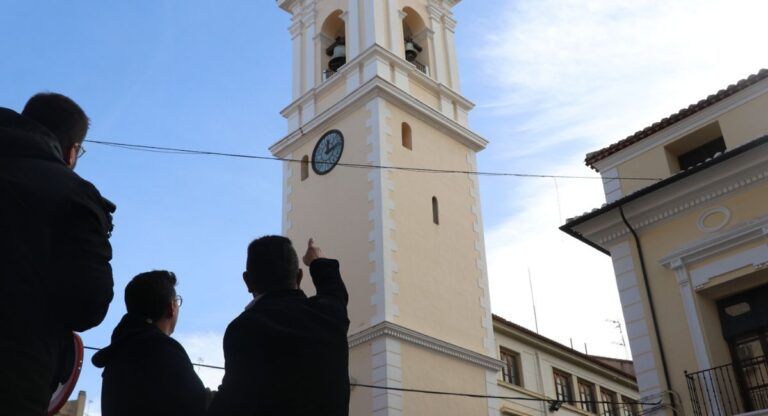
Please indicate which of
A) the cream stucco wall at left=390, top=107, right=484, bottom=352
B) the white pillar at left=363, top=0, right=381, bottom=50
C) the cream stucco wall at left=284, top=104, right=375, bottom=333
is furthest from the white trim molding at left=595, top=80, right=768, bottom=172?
the white pillar at left=363, top=0, right=381, bottom=50

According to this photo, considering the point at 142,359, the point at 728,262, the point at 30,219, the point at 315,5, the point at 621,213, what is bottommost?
the point at 142,359

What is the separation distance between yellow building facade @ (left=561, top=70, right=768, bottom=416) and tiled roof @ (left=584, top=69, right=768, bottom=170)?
2 cm

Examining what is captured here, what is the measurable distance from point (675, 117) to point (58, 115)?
11645 mm

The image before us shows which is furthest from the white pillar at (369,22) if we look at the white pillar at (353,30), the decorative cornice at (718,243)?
the decorative cornice at (718,243)

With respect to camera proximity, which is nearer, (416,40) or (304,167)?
(304,167)

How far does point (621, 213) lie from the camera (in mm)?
12383

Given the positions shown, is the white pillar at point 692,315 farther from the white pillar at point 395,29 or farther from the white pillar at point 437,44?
the white pillar at point 437,44

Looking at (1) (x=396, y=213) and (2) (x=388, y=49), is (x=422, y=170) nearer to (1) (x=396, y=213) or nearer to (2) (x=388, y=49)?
(1) (x=396, y=213)

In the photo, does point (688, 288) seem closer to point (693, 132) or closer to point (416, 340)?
point (693, 132)

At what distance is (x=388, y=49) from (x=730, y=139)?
1105 cm

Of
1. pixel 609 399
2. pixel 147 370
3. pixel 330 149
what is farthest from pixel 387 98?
pixel 147 370

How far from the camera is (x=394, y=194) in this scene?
1864 cm

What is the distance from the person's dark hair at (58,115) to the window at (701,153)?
38.0ft

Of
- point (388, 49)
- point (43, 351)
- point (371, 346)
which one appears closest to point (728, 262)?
point (371, 346)
